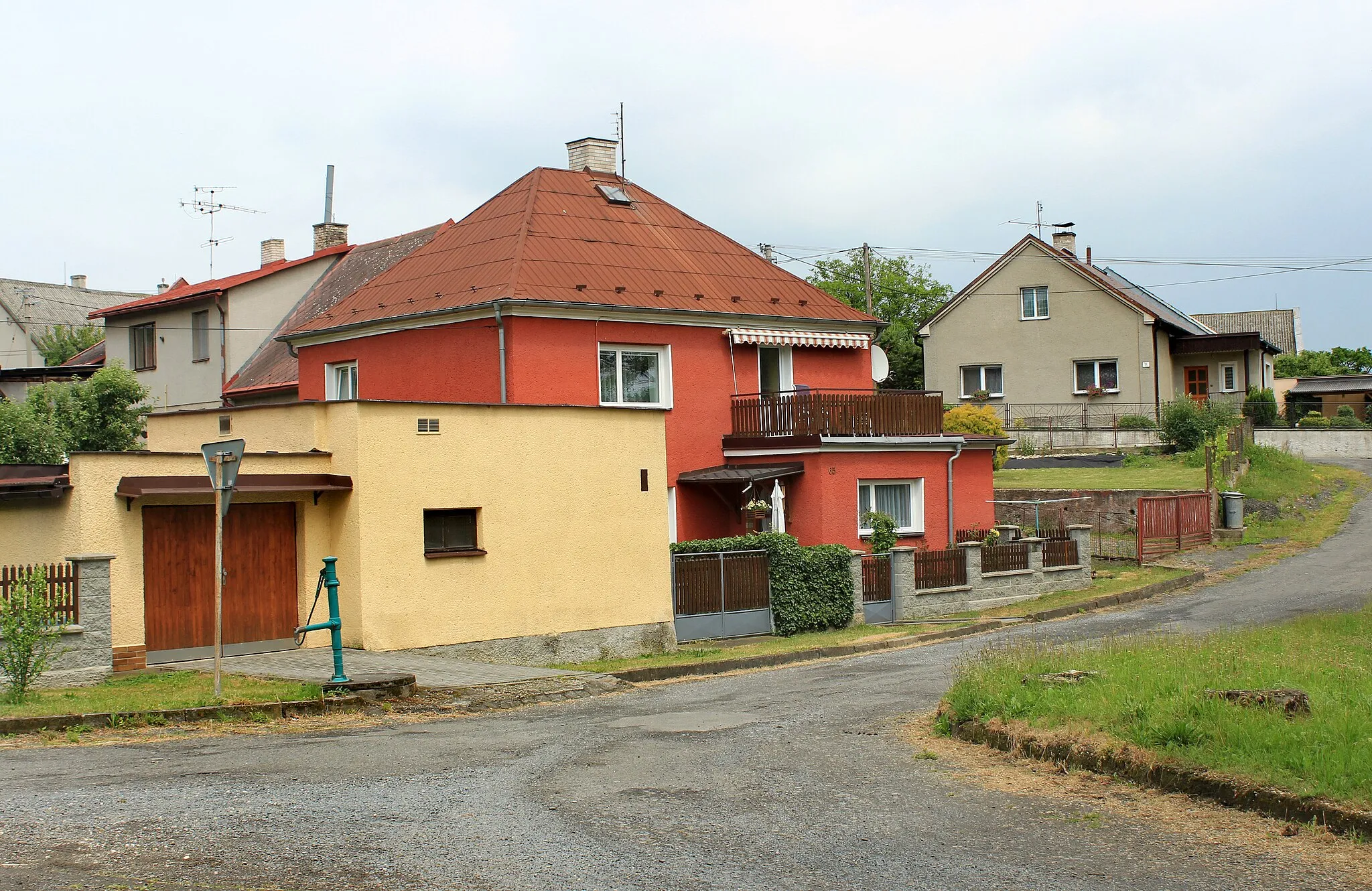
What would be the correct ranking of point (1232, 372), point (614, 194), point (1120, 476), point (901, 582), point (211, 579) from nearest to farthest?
point (211, 579) < point (901, 582) < point (614, 194) < point (1120, 476) < point (1232, 372)

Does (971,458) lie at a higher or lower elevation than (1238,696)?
higher

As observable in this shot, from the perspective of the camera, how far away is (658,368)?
28188 mm

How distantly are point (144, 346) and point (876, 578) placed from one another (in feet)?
82.4

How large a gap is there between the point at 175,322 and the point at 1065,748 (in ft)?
114

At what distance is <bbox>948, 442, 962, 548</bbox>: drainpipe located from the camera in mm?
29016

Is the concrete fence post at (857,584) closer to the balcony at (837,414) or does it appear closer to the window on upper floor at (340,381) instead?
the balcony at (837,414)

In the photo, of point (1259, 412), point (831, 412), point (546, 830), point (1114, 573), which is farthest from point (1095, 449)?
point (546, 830)

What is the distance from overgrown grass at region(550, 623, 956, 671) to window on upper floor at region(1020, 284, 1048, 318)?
31420 millimetres

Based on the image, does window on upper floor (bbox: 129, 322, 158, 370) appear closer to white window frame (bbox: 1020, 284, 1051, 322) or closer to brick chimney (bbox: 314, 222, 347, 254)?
brick chimney (bbox: 314, 222, 347, 254)

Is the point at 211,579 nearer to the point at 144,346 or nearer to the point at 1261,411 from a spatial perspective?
the point at 144,346

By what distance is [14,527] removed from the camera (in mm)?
15602

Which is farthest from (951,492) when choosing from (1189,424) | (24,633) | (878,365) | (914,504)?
(24,633)

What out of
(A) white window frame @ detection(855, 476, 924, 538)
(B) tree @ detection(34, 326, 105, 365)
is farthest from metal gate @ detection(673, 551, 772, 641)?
(B) tree @ detection(34, 326, 105, 365)

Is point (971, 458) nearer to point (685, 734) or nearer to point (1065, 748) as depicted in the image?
point (685, 734)
